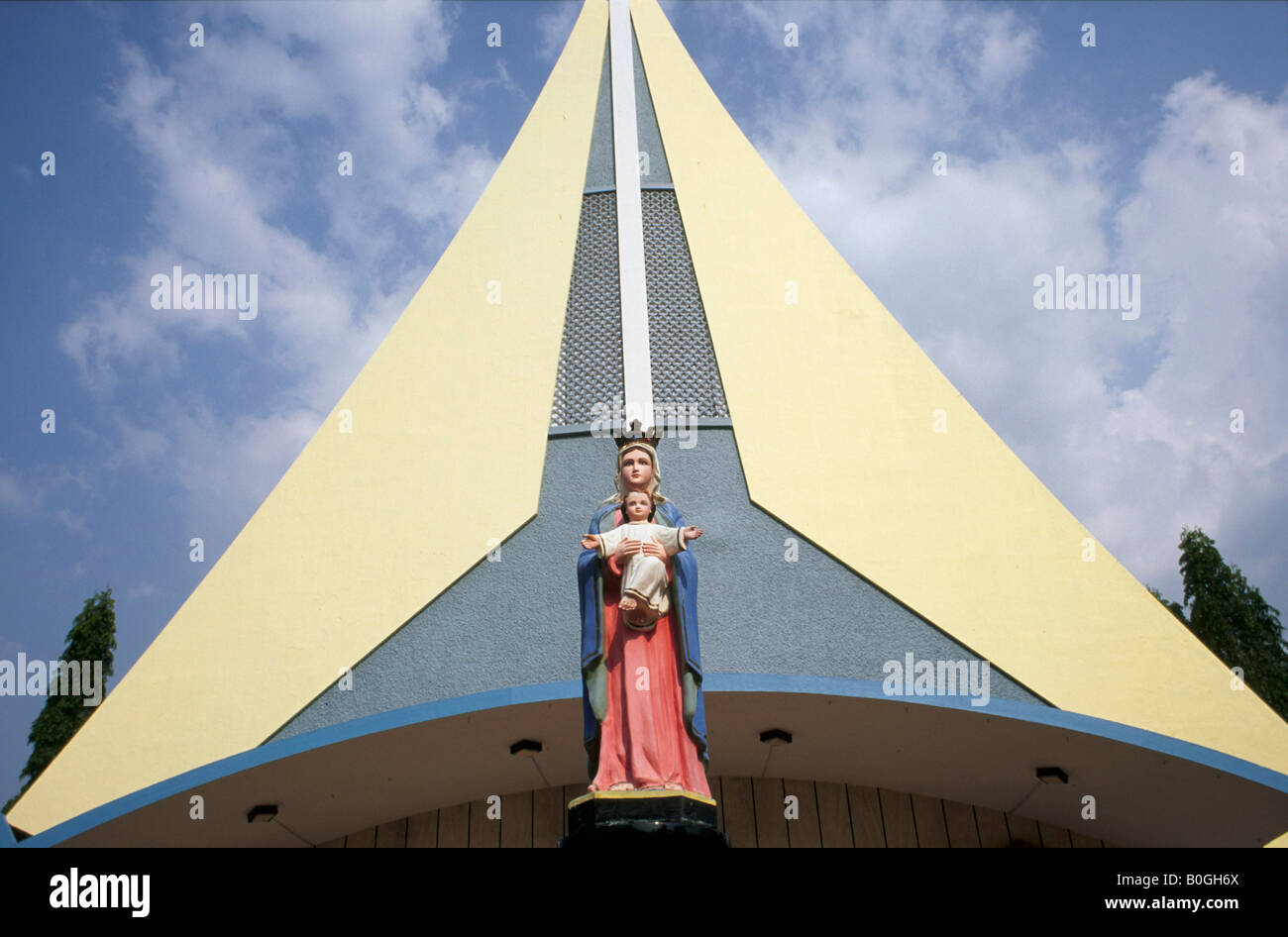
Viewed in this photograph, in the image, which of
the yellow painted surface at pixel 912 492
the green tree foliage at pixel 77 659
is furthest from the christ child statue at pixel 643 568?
the green tree foliage at pixel 77 659

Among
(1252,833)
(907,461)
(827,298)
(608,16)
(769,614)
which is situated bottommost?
(1252,833)

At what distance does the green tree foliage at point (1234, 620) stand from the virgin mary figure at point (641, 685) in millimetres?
17178

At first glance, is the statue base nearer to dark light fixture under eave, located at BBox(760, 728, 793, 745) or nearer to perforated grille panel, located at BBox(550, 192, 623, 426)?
dark light fixture under eave, located at BBox(760, 728, 793, 745)

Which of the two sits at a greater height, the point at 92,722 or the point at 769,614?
the point at 769,614

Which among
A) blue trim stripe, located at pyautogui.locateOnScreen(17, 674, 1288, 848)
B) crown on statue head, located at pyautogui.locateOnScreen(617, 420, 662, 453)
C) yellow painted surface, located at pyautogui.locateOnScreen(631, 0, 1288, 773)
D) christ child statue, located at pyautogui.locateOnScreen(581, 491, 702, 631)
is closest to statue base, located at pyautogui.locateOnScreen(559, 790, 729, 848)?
christ child statue, located at pyautogui.locateOnScreen(581, 491, 702, 631)

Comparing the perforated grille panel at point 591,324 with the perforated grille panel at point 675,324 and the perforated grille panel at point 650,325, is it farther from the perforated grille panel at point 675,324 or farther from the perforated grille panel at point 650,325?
the perforated grille panel at point 675,324

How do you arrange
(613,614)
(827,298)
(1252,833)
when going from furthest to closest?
(827,298), (1252,833), (613,614)

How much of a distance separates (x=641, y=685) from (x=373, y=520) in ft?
16.8

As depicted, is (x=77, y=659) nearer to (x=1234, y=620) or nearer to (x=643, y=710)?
(x=643, y=710)

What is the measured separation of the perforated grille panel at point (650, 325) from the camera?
9.59 metres

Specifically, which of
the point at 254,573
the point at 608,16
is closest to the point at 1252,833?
the point at 254,573

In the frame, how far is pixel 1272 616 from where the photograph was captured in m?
18.8
